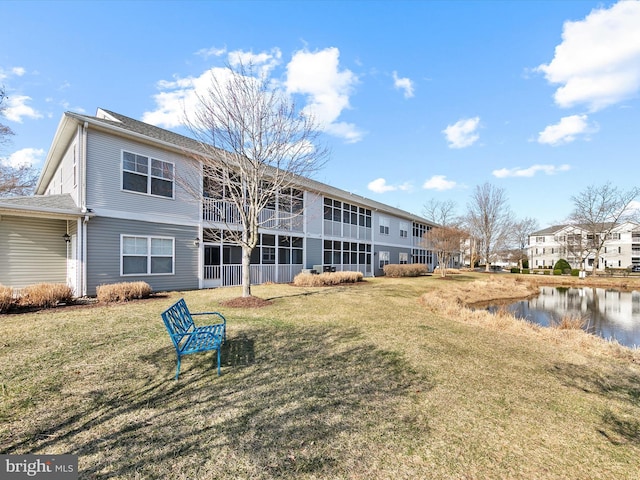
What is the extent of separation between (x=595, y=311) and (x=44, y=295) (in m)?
22.9

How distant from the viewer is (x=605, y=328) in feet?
36.8

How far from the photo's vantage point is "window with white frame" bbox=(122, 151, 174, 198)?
11472 millimetres

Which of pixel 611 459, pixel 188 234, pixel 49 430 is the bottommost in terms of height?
pixel 611 459

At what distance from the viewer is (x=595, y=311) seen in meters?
14.8

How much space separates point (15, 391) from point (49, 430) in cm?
128

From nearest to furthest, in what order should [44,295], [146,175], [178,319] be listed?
[178,319], [44,295], [146,175]

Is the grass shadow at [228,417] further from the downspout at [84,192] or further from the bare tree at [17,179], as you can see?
the bare tree at [17,179]

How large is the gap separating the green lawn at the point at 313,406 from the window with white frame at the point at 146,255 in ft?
16.3

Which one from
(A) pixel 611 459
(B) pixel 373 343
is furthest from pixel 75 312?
(A) pixel 611 459

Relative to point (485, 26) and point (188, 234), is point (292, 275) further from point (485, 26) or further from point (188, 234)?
point (485, 26)

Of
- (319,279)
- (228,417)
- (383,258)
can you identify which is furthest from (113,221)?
(383,258)

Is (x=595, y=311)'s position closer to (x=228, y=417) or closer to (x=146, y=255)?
(x=228, y=417)

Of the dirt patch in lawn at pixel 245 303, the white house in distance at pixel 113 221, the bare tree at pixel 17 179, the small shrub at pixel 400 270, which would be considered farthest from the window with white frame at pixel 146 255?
the bare tree at pixel 17 179

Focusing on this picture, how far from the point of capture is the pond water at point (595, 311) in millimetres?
10633
